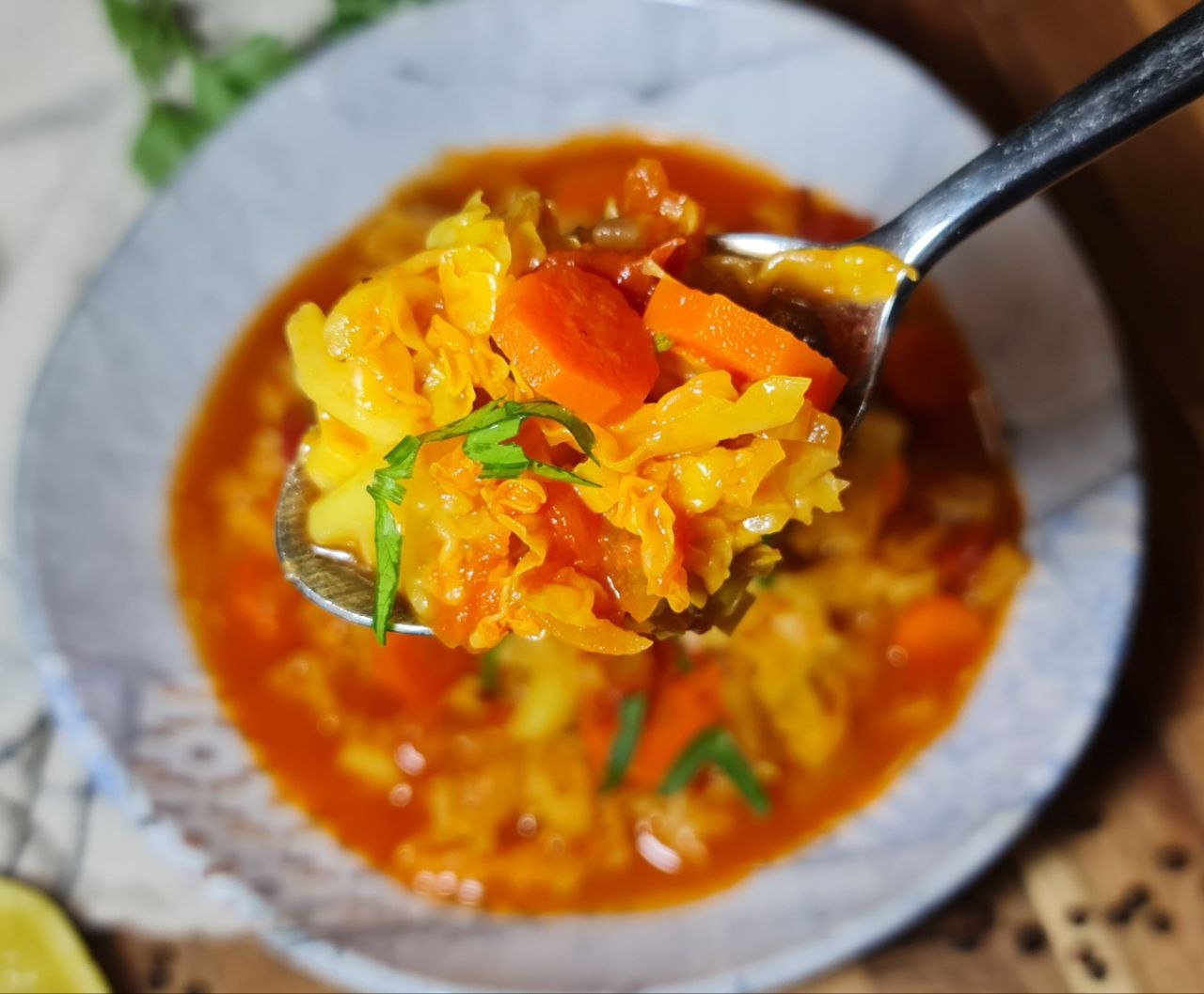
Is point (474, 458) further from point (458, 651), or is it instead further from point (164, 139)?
point (164, 139)

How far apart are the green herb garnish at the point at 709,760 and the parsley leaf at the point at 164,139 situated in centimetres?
201

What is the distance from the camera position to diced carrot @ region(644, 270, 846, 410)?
178 cm

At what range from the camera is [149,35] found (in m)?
3.12

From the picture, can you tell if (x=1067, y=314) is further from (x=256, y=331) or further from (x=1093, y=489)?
(x=256, y=331)

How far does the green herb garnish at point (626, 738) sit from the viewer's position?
2711 mm

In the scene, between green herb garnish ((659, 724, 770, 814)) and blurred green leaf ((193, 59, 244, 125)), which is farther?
blurred green leaf ((193, 59, 244, 125))

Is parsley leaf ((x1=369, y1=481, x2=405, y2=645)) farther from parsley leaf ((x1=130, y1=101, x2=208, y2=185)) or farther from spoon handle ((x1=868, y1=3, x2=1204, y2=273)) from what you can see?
parsley leaf ((x1=130, y1=101, x2=208, y2=185))

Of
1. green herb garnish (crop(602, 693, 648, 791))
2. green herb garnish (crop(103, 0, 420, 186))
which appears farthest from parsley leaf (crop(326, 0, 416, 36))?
green herb garnish (crop(602, 693, 648, 791))

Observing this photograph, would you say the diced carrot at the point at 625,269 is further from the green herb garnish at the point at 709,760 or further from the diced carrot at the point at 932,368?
the green herb garnish at the point at 709,760

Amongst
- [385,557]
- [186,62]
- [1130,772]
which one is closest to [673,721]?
[1130,772]

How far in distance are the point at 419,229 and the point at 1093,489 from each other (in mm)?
1712

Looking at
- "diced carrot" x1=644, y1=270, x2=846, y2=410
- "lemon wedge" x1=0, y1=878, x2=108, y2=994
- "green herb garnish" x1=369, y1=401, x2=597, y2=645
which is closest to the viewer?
"green herb garnish" x1=369, y1=401, x2=597, y2=645

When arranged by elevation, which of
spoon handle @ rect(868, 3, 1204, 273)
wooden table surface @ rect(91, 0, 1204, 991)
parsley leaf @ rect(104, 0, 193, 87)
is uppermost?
parsley leaf @ rect(104, 0, 193, 87)

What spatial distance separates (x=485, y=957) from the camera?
2.48 metres
